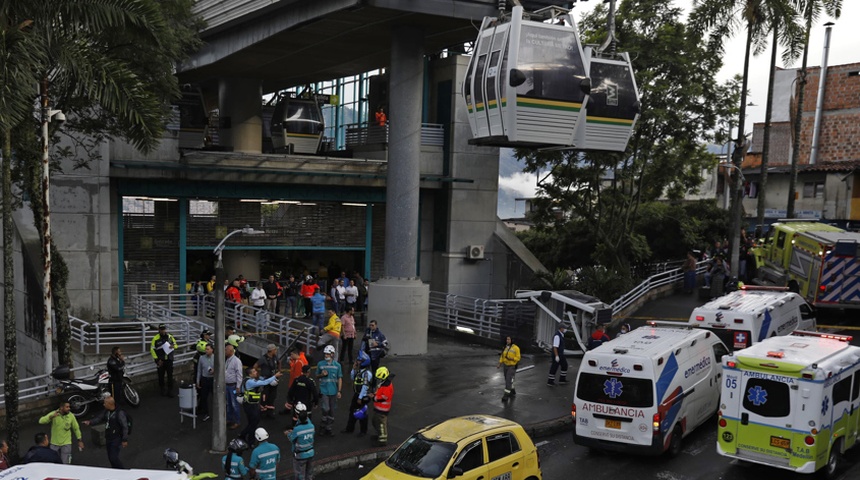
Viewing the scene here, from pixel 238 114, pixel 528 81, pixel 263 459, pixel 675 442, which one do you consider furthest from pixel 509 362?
pixel 238 114

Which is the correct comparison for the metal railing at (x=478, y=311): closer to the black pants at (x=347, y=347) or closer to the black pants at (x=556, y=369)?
the black pants at (x=556, y=369)

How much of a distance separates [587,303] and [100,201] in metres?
17.8

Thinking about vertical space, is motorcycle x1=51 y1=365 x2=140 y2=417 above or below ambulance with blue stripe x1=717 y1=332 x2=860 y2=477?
below

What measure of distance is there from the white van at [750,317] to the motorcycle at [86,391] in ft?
44.0

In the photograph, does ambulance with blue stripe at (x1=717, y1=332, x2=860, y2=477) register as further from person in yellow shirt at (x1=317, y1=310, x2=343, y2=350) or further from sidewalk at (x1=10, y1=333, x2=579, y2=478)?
person in yellow shirt at (x1=317, y1=310, x2=343, y2=350)

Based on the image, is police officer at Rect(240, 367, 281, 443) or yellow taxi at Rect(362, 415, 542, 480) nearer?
yellow taxi at Rect(362, 415, 542, 480)

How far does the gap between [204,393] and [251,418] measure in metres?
2.57

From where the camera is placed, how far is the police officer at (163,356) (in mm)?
18562

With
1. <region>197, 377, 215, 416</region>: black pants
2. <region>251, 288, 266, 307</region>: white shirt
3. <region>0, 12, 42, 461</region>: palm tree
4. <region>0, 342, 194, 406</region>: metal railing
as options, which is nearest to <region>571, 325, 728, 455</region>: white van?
<region>197, 377, 215, 416</region>: black pants

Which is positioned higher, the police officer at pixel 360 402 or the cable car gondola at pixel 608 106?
the cable car gondola at pixel 608 106

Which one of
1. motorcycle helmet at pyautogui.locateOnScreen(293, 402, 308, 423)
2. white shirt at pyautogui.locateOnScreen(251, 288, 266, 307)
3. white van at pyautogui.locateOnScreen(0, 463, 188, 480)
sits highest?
white van at pyautogui.locateOnScreen(0, 463, 188, 480)

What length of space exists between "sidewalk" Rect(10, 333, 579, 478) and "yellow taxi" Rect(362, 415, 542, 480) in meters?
2.92

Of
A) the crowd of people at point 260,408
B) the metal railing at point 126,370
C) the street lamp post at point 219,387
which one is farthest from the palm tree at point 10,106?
the street lamp post at point 219,387

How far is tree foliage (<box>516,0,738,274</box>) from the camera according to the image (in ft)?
101
